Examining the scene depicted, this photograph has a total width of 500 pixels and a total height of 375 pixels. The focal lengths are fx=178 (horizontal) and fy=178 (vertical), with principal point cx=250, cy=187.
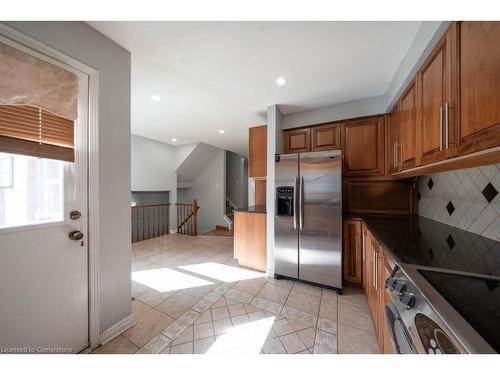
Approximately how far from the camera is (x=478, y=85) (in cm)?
76

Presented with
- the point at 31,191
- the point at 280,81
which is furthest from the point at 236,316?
the point at 280,81

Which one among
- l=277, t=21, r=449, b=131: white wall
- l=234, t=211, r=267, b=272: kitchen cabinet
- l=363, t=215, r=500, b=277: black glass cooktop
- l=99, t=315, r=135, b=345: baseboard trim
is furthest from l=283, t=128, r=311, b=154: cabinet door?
l=99, t=315, r=135, b=345: baseboard trim

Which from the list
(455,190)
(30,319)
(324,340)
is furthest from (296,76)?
(30,319)

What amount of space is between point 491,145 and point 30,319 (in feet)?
7.97

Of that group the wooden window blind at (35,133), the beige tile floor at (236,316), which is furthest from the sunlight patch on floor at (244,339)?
the wooden window blind at (35,133)

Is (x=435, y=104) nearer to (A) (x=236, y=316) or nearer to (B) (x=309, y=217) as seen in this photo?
(B) (x=309, y=217)

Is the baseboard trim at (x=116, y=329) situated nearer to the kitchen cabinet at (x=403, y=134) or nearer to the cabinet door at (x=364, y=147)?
the kitchen cabinet at (x=403, y=134)

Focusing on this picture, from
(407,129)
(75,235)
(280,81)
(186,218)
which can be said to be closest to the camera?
(75,235)

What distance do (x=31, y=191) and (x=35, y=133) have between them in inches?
13.9

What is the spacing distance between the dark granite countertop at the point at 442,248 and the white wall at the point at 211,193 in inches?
204

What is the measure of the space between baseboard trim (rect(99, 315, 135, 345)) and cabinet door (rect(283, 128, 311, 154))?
2.70m

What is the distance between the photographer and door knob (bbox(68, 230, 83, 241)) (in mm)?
1207

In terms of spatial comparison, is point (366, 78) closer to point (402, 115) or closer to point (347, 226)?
point (402, 115)

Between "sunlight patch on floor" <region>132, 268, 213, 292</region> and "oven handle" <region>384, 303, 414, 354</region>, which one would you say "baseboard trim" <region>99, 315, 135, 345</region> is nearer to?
"sunlight patch on floor" <region>132, 268, 213, 292</region>
